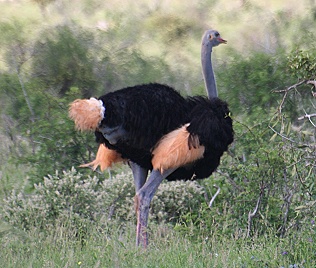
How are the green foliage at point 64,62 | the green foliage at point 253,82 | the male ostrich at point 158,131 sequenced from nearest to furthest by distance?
the male ostrich at point 158,131 → the green foliage at point 253,82 → the green foliage at point 64,62

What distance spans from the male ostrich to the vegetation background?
0.92 ft

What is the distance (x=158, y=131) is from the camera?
6.21 meters

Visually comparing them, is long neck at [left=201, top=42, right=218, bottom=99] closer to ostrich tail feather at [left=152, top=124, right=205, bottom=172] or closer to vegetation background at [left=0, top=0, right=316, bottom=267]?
vegetation background at [left=0, top=0, right=316, bottom=267]

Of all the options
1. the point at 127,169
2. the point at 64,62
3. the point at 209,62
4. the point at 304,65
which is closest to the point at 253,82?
the point at 127,169

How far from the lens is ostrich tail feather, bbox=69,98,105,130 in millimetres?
5797

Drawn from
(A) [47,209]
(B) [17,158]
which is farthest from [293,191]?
(B) [17,158]

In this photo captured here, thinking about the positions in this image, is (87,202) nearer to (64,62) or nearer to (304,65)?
(304,65)

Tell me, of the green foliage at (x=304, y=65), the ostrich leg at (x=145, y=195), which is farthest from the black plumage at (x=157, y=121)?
the green foliage at (x=304, y=65)

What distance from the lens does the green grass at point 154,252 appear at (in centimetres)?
485

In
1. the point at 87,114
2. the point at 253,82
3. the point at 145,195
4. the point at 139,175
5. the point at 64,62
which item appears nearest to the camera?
the point at 87,114

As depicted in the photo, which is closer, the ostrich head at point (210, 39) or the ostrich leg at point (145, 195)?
the ostrich leg at point (145, 195)

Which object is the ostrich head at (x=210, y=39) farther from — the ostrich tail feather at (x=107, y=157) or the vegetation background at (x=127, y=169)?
the ostrich tail feather at (x=107, y=157)

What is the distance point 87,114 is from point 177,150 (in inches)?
27.7

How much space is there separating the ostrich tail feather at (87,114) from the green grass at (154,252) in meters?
0.69
